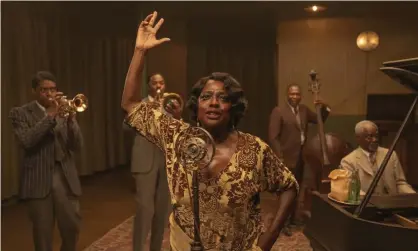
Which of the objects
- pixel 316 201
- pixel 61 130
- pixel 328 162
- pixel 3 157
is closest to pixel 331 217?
pixel 316 201

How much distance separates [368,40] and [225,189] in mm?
5576

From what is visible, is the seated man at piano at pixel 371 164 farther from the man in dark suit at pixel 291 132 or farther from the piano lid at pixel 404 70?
the man in dark suit at pixel 291 132

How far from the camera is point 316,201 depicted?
2824 mm

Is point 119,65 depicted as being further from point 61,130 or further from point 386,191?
point 386,191

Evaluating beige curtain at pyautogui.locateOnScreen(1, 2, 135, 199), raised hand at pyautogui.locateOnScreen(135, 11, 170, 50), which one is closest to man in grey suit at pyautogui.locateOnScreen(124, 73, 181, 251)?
raised hand at pyautogui.locateOnScreen(135, 11, 170, 50)

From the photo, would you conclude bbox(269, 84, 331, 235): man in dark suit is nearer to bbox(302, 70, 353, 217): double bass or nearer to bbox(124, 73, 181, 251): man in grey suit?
bbox(302, 70, 353, 217): double bass

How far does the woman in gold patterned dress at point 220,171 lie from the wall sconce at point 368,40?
17.4 ft

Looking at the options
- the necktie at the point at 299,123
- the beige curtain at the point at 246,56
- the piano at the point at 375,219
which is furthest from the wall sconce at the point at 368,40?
the piano at the point at 375,219

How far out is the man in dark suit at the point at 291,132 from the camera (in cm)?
486

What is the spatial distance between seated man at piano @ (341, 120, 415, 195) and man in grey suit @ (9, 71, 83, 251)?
173cm

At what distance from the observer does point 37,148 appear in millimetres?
3012

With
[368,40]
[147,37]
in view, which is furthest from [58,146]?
[368,40]

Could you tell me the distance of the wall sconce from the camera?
6660 mm

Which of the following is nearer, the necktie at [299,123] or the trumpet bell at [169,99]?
the trumpet bell at [169,99]
